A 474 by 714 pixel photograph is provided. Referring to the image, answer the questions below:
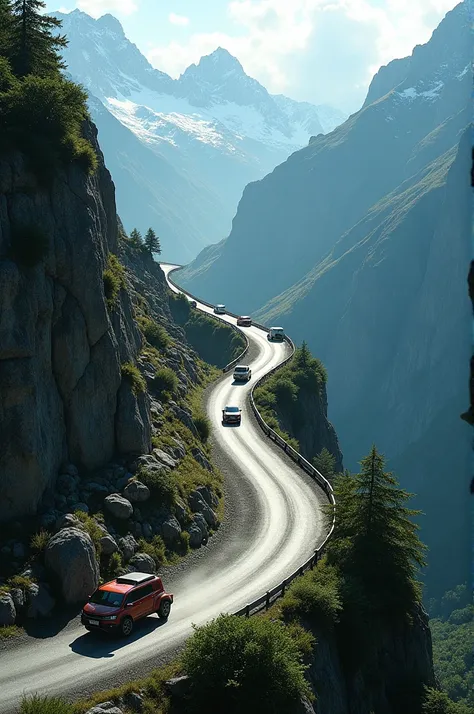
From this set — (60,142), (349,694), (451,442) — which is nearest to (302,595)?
(349,694)

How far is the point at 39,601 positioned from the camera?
26.5 metres

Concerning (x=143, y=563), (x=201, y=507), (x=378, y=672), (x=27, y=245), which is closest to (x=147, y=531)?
(x=143, y=563)

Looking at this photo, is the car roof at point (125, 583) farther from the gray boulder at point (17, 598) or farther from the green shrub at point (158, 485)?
the green shrub at point (158, 485)

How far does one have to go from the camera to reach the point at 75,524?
29.5 meters

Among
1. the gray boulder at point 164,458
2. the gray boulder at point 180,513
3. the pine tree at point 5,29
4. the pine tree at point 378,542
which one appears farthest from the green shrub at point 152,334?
the pine tree at point 378,542

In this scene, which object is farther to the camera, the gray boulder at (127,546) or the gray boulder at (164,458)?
the gray boulder at (164,458)

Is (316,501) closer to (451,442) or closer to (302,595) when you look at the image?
(302,595)

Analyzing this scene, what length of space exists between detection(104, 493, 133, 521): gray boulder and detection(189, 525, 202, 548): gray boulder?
171 inches

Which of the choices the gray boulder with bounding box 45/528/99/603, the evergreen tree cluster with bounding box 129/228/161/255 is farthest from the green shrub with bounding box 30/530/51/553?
the evergreen tree cluster with bounding box 129/228/161/255

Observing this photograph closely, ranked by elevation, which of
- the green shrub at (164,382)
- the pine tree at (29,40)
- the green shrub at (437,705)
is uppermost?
the pine tree at (29,40)

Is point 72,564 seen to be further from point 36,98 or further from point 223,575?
point 36,98

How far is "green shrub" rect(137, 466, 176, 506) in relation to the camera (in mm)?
35219

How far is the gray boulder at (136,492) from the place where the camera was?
33938mm

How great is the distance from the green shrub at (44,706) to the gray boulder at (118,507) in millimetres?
12183
